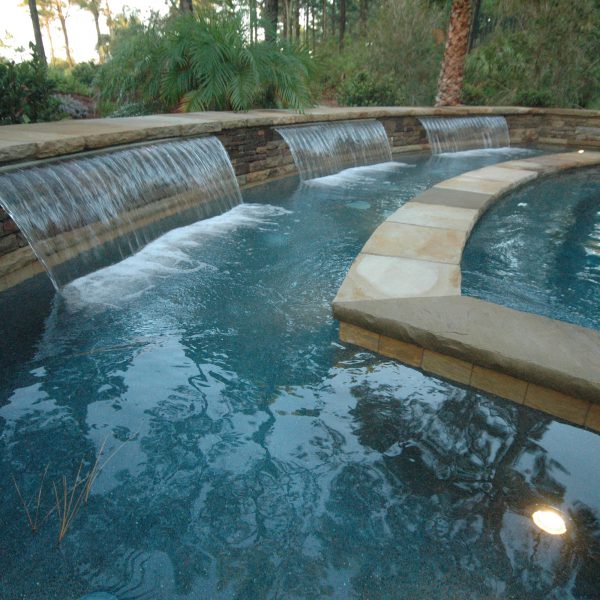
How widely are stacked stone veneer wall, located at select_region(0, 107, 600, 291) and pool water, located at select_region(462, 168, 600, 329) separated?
339 cm

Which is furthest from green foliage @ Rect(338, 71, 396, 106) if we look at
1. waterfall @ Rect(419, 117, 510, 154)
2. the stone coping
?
the stone coping

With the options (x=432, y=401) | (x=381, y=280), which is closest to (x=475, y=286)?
(x=381, y=280)

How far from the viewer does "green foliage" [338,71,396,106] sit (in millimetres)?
11820

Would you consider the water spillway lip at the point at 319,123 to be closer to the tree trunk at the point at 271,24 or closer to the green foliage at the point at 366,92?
the tree trunk at the point at 271,24

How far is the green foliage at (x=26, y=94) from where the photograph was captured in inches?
259

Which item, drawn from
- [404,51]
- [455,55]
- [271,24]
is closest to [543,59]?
[455,55]

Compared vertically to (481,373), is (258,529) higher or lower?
lower

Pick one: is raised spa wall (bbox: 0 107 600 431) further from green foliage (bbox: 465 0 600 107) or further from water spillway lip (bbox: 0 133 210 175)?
green foliage (bbox: 465 0 600 107)

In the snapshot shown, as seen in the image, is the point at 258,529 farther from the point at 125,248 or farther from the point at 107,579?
the point at 125,248

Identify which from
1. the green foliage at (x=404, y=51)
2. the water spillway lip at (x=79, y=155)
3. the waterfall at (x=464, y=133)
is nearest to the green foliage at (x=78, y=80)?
the water spillway lip at (x=79, y=155)

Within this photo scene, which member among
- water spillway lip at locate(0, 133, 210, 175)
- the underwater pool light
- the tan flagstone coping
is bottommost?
the underwater pool light

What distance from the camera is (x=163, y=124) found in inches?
230

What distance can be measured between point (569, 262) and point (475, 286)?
1.38 meters

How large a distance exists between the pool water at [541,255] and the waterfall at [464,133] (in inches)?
150
